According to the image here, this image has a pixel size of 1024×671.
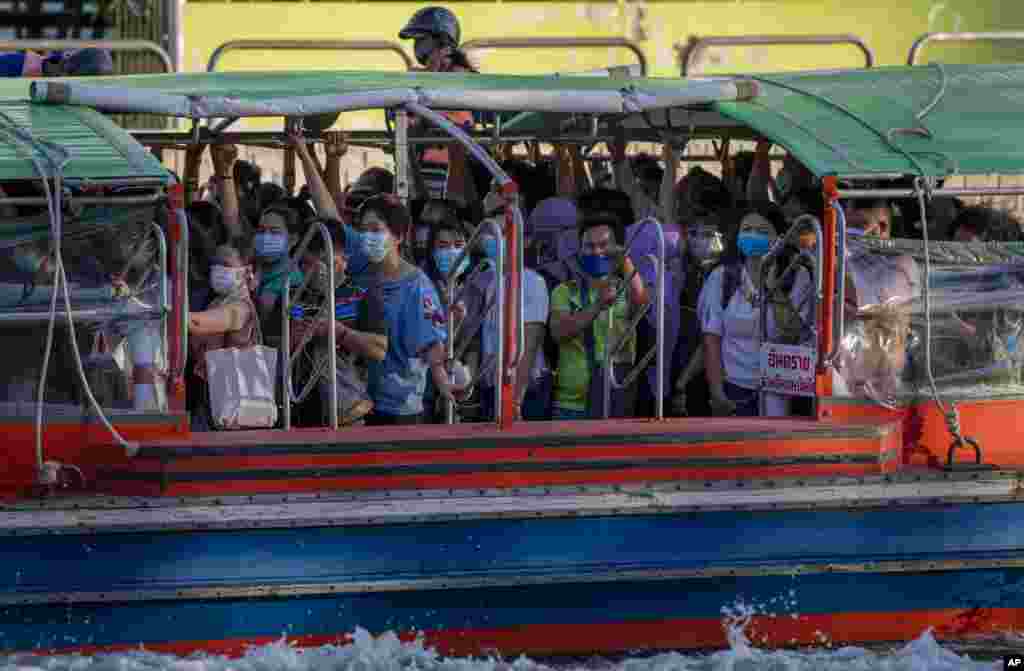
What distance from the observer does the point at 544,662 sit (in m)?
7.85

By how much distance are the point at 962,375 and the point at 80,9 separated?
51.3ft

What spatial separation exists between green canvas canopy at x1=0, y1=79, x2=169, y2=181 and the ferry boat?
0.05ft

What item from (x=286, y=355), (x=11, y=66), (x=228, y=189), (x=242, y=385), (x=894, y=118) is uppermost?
(x=11, y=66)

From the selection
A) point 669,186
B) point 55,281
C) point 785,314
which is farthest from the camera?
point 669,186

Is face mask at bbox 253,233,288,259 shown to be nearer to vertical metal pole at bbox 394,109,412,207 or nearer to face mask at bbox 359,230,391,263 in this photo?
face mask at bbox 359,230,391,263

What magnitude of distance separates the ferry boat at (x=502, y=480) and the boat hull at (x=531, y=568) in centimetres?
1

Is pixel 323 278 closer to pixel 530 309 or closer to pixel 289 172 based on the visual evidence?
pixel 530 309

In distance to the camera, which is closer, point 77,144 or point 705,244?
point 77,144

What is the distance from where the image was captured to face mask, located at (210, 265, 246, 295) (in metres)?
7.84

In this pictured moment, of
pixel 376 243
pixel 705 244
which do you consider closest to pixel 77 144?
pixel 376 243

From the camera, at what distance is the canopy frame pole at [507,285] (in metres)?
7.68

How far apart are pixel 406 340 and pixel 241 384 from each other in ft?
2.38

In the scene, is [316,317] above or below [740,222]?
below

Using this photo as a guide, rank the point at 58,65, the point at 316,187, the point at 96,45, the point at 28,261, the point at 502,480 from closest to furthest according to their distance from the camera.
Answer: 1. the point at 28,261
2. the point at 502,480
3. the point at 316,187
4. the point at 96,45
5. the point at 58,65
